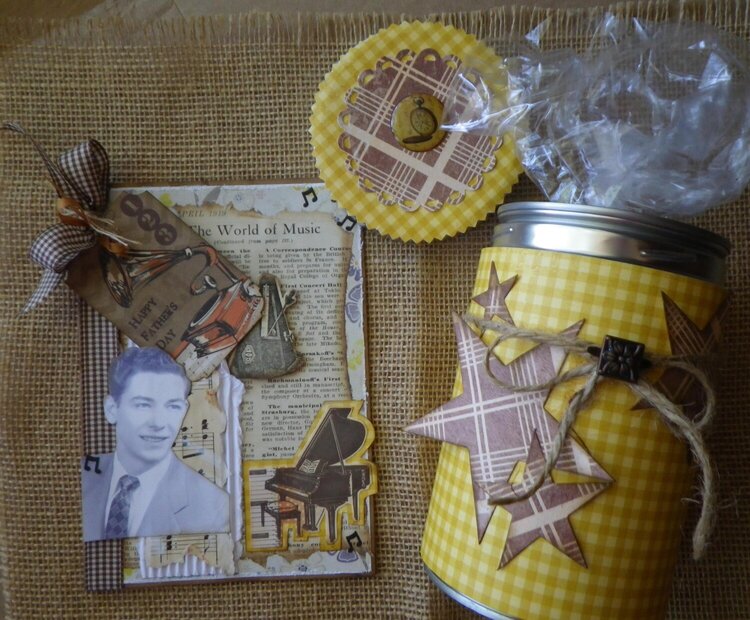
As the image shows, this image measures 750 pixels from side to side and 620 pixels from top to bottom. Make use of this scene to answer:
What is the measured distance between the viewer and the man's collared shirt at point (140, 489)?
0.79 metres

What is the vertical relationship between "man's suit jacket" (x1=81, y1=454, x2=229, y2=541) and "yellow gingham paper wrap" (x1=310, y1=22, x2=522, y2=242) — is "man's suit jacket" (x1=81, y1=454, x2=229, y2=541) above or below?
below

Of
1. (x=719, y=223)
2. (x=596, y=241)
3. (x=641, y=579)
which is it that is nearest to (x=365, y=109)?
(x=596, y=241)

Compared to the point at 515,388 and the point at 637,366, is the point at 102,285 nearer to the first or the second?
the point at 515,388

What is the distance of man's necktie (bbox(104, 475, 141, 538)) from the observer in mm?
788

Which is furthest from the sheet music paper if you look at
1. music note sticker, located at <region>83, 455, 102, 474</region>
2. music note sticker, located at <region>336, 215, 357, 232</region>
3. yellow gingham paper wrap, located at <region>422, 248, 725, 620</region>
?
yellow gingham paper wrap, located at <region>422, 248, 725, 620</region>

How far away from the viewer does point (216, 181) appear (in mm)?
804

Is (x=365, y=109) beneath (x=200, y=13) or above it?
beneath

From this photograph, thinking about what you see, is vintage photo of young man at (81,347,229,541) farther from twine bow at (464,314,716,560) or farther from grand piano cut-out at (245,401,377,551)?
twine bow at (464,314,716,560)

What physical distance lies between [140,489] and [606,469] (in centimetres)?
55

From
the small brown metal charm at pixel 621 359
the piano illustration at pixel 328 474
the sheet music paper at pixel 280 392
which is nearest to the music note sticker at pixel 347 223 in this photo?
the sheet music paper at pixel 280 392

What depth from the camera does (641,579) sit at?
611mm

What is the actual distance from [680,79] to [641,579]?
543 millimetres

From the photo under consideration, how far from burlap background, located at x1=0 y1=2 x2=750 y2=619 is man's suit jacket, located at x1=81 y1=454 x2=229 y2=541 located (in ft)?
0.07

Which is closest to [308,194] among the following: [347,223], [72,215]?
[347,223]
